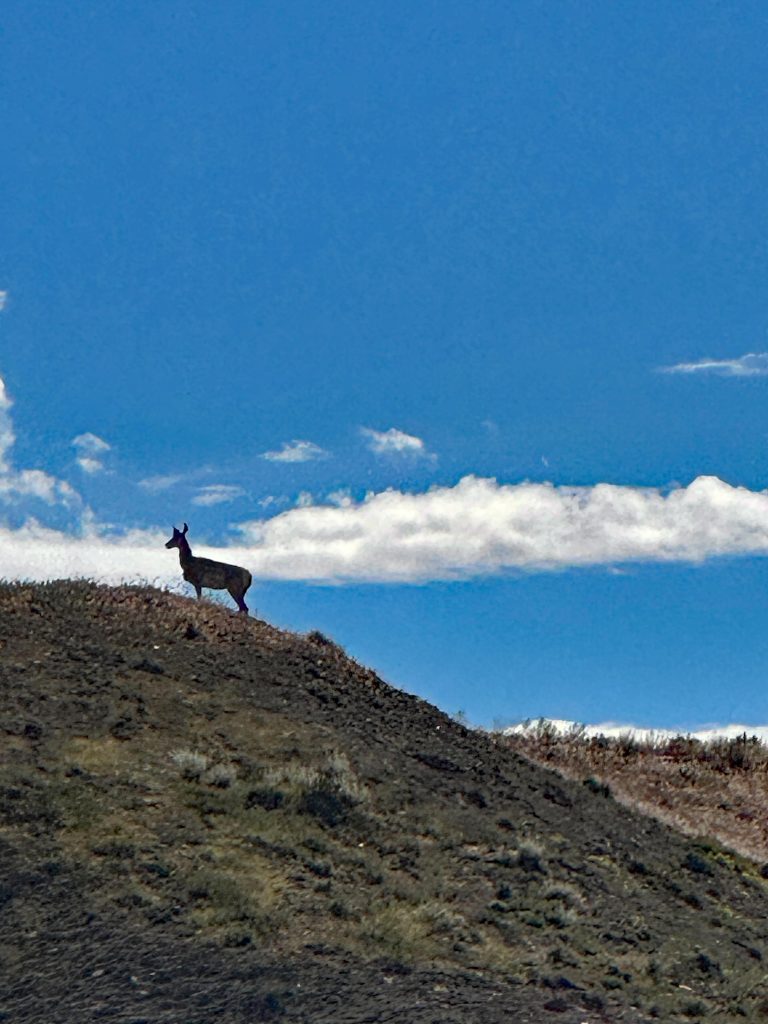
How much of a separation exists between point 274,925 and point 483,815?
214 inches

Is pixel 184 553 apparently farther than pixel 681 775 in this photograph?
Yes

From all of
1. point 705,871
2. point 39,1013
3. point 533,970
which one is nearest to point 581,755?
point 705,871

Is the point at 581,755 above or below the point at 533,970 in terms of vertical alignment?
above

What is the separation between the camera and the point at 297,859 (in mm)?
16094

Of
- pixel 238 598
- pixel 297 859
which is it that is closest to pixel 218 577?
pixel 238 598

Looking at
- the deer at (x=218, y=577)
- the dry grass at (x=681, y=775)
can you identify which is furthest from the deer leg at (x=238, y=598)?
the dry grass at (x=681, y=775)

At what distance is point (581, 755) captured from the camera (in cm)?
2920

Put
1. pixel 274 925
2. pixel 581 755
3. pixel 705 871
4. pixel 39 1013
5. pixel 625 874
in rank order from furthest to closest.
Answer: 1. pixel 581 755
2. pixel 705 871
3. pixel 625 874
4. pixel 274 925
5. pixel 39 1013

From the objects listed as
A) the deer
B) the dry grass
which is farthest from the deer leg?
the dry grass

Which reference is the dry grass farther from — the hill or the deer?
the deer

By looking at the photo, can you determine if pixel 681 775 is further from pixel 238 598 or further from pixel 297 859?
pixel 297 859

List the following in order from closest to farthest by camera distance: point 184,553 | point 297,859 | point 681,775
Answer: point 297,859
point 681,775
point 184,553

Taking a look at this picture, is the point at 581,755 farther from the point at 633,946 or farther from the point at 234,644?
the point at 633,946

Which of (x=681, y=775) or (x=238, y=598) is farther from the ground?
(x=238, y=598)
